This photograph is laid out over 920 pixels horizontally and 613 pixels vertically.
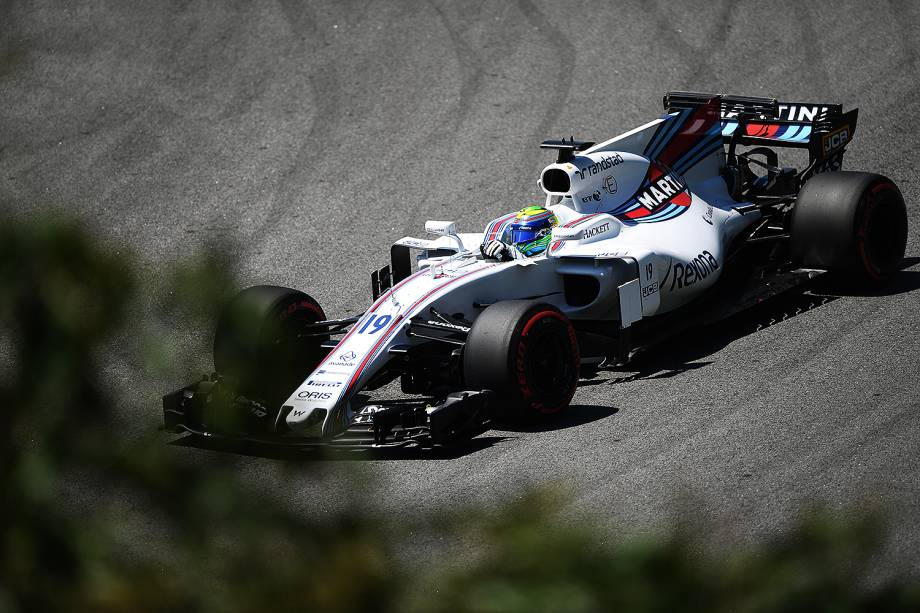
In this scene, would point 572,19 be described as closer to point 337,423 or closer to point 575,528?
point 337,423

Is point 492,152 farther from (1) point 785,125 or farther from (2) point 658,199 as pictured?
(2) point 658,199

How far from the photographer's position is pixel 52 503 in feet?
5.45

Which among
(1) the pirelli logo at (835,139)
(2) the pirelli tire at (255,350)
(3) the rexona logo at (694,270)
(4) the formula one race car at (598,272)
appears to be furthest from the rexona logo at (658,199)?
(2) the pirelli tire at (255,350)

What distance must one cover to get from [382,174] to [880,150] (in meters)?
5.90

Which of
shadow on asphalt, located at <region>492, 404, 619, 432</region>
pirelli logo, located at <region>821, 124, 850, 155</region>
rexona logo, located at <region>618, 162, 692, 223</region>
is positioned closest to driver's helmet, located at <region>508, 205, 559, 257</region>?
rexona logo, located at <region>618, 162, 692, 223</region>

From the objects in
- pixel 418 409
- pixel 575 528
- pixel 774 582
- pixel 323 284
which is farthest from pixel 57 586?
pixel 323 284

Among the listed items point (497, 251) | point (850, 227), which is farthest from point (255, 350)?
point (850, 227)

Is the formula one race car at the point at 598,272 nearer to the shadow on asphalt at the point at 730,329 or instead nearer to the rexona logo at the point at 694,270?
the rexona logo at the point at 694,270

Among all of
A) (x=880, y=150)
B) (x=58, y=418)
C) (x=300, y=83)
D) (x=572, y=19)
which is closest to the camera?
(x=58, y=418)

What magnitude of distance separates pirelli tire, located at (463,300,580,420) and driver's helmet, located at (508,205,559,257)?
1155 millimetres

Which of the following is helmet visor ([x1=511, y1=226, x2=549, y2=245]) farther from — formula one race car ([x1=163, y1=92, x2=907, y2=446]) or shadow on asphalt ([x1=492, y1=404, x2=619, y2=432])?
shadow on asphalt ([x1=492, y1=404, x2=619, y2=432])

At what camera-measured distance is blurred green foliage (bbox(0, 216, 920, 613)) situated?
61.2 inches

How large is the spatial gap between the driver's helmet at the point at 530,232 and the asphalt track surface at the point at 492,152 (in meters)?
1.16

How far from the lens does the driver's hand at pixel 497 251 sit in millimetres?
8336
